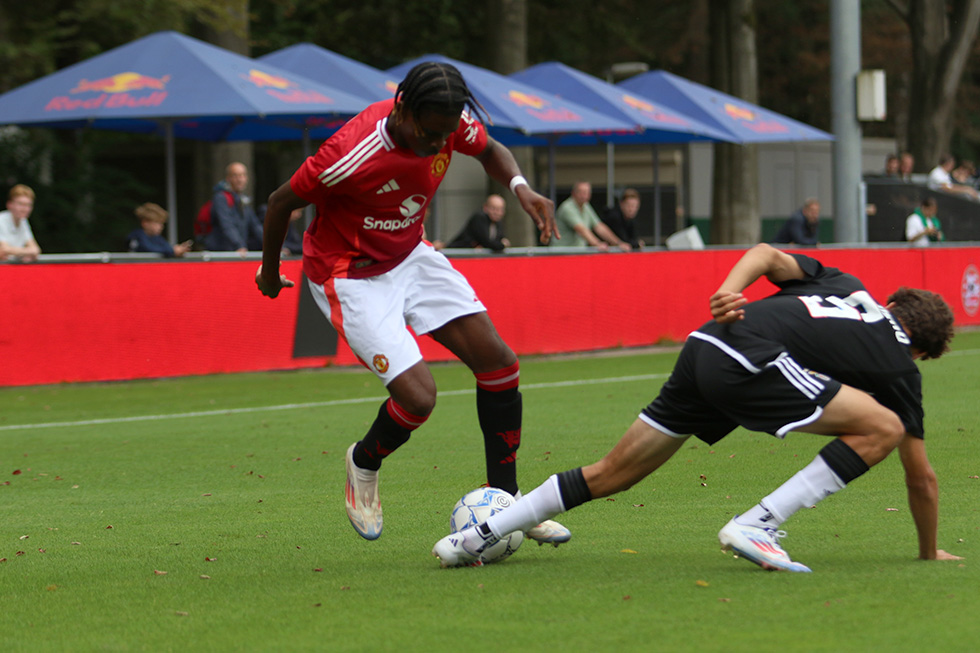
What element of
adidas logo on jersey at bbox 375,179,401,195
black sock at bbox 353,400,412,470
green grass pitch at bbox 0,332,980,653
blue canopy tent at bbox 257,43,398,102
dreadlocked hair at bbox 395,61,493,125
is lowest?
green grass pitch at bbox 0,332,980,653

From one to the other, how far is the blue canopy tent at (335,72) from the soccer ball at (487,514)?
1269 centimetres

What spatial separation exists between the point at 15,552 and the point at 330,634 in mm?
2218

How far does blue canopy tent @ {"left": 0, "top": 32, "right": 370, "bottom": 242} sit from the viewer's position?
594 inches

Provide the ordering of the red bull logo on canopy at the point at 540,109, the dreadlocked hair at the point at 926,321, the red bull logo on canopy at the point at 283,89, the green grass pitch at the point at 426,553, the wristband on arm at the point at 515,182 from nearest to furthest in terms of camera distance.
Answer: the green grass pitch at the point at 426,553, the dreadlocked hair at the point at 926,321, the wristband on arm at the point at 515,182, the red bull logo on canopy at the point at 283,89, the red bull logo on canopy at the point at 540,109

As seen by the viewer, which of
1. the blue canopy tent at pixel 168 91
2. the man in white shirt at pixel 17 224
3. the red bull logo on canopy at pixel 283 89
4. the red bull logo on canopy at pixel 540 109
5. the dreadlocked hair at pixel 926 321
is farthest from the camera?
the red bull logo on canopy at pixel 540 109

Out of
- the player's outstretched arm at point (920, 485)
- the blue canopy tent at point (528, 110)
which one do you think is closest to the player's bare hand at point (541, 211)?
the player's outstretched arm at point (920, 485)

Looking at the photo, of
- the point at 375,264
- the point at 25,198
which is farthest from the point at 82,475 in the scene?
the point at 25,198

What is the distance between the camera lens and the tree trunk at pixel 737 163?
1102 inches

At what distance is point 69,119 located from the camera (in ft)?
50.2

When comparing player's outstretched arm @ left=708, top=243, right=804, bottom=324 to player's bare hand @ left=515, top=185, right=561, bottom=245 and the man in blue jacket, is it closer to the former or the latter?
player's bare hand @ left=515, top=185, right=561, bottom=245

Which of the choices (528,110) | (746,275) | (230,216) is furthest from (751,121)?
(746,275)

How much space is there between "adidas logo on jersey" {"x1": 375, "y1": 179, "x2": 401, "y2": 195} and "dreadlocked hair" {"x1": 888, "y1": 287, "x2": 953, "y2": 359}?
1953mm

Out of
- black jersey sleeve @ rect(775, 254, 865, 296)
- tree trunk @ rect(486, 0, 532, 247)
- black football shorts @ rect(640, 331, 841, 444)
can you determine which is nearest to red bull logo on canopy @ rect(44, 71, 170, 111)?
tree trunk @ rect(486, 0, 532, 247)

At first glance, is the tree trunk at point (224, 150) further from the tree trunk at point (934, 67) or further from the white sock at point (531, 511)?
the white sock at point (531, 511)
